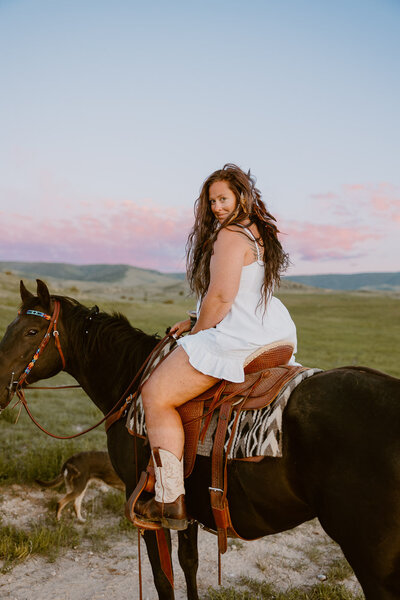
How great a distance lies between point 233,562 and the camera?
192 inches

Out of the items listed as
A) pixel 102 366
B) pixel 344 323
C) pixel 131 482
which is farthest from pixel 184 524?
pixel 344 323

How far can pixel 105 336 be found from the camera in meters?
4.09

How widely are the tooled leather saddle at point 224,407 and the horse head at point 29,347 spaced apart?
159 centimetres

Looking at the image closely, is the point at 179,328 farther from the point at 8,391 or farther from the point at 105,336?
the point at 8,391

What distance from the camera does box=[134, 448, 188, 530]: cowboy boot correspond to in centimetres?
296

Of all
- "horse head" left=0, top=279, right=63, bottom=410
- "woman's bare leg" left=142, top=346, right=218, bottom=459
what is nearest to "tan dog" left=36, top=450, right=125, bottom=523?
"horse head" left=0, top=279, right=63, bottom=410

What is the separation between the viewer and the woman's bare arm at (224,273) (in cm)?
288

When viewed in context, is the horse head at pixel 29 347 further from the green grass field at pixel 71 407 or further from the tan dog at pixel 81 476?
the tan dog at pixel 81 476

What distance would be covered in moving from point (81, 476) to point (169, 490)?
3.45 metres

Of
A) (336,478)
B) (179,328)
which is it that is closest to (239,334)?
(179,328)

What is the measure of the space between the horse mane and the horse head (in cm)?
10

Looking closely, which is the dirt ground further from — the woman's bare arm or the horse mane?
the woman's bare arm

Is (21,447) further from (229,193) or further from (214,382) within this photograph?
(229,193)

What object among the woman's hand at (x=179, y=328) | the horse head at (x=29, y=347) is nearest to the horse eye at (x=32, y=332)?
the horse head at (x=29, y=347)
